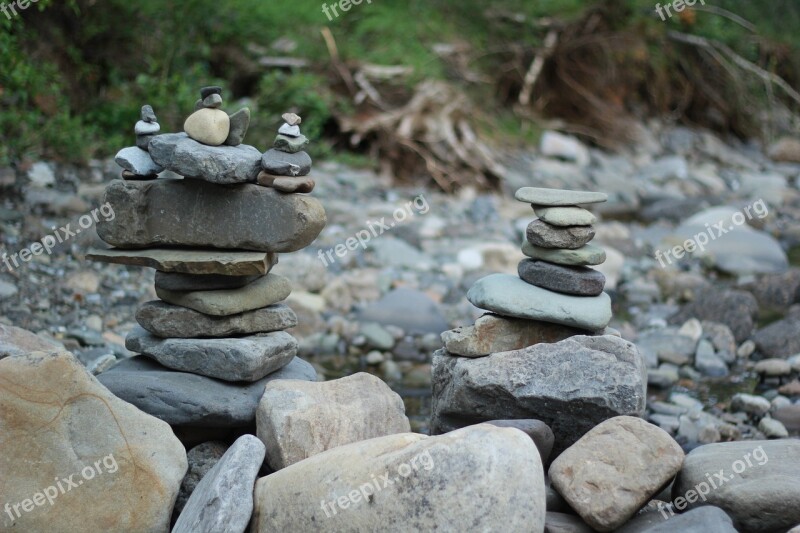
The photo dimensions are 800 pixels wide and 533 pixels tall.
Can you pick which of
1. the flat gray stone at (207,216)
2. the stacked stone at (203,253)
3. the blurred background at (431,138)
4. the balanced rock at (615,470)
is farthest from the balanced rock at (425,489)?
the blurred background at (431,138)

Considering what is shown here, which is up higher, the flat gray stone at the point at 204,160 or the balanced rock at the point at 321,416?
the flat gray stone at the point at 204,160

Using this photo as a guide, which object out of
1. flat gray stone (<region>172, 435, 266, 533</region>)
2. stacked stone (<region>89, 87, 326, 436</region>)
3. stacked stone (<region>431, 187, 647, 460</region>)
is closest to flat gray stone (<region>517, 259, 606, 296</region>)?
stacked stone (<region>431, 187, 647, 460</region>)

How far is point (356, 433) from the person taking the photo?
4.57 metres

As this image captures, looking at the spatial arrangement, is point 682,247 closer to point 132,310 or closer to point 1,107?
point 132,310

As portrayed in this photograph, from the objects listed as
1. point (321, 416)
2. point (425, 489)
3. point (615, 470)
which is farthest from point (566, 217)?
point (425, 489)

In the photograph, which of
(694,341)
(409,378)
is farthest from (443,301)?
(694,341)

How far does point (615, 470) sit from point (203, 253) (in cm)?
237

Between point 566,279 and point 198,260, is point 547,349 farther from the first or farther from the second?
point 198,260

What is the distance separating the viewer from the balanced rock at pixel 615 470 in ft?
13.2

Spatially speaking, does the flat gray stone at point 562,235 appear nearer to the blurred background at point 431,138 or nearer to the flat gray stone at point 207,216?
the flat gray stone at point 207,216

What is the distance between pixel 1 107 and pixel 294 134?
221 inches

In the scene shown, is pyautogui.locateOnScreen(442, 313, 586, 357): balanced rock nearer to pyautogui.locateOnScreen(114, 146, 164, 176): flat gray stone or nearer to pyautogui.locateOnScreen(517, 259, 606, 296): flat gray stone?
pyautogui.locateOnScreen(517, 259, 606, 296): flat gray stone

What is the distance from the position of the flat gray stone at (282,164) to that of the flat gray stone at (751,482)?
245 centimetres

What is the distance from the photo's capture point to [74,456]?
4223 mm
